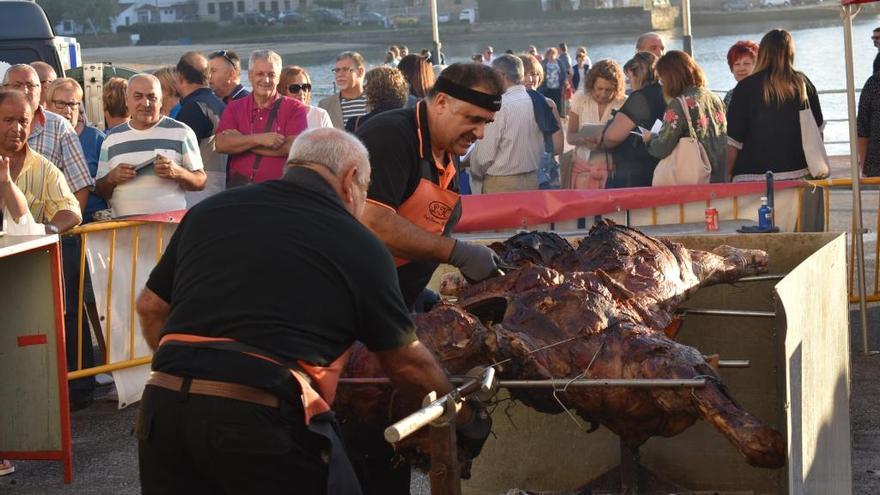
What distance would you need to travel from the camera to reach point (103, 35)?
9512cm

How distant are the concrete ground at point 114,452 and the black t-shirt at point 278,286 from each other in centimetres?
329

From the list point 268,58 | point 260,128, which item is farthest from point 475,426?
point 268,58

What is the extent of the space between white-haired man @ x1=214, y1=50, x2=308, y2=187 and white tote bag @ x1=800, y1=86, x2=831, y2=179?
371 centimetres

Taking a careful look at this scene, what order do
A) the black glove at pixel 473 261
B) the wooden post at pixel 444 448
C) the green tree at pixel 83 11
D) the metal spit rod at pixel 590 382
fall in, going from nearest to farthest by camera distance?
the wooden post at pixel 444 448 → the metal spit rod at pixel 590 382 → the black glove at pixel 473 261 → the green tree at pixel 83 11

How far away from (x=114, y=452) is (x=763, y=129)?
532 centimetres

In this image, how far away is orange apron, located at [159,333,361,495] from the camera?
3.81 meters

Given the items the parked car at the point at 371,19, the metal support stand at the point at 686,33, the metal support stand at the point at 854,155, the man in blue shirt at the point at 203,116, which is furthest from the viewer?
the parked car at the point at 371,19

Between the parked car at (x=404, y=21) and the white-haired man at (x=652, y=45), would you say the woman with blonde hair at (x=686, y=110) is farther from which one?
the parked car at (x=404, y=21)

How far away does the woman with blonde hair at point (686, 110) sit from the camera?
30.8 feet

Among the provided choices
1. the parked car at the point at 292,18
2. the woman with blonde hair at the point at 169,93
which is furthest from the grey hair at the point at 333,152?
the parked car at the point at 292,18

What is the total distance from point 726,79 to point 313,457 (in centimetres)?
4587

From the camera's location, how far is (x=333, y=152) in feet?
13.5

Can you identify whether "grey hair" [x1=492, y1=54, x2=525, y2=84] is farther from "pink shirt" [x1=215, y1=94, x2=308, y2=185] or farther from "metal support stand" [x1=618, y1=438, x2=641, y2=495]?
"metal support stand" [x1=618, y1=438, x2=641, y2=495]

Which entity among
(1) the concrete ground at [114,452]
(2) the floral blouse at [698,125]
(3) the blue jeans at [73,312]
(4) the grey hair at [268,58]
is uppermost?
(4) the grey hair at [268,58]
